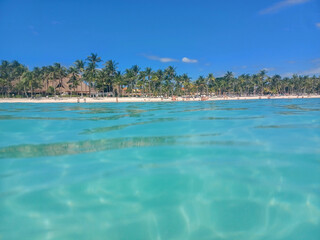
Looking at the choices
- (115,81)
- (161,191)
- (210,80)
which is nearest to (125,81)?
(115,81)

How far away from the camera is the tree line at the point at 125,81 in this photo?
5384 cm

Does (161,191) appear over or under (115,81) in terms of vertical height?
under

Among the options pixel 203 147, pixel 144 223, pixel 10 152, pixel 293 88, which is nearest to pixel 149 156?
pixel 203 147

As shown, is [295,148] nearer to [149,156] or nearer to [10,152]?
[149,156]

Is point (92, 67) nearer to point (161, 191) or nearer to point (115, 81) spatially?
point (115, 81)

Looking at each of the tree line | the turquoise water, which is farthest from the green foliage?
the turquoise water

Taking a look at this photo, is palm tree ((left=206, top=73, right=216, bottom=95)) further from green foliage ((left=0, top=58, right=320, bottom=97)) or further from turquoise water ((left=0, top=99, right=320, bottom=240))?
turquoise water ((left=0, top=99, right=320, bottom=240))

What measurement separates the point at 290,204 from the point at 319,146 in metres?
3.36

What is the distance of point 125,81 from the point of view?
58.5 metres

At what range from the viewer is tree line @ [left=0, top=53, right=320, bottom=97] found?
53844mm

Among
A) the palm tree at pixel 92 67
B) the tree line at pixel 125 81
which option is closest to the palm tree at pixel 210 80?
the tree line at pixel 125 81

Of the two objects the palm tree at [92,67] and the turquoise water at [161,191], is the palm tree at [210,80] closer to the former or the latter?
the palm tree at [92,67]

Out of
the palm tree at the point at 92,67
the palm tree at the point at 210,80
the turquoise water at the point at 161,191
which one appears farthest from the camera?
the palm tree at the point at 210,80

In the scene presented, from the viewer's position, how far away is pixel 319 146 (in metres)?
5.47
